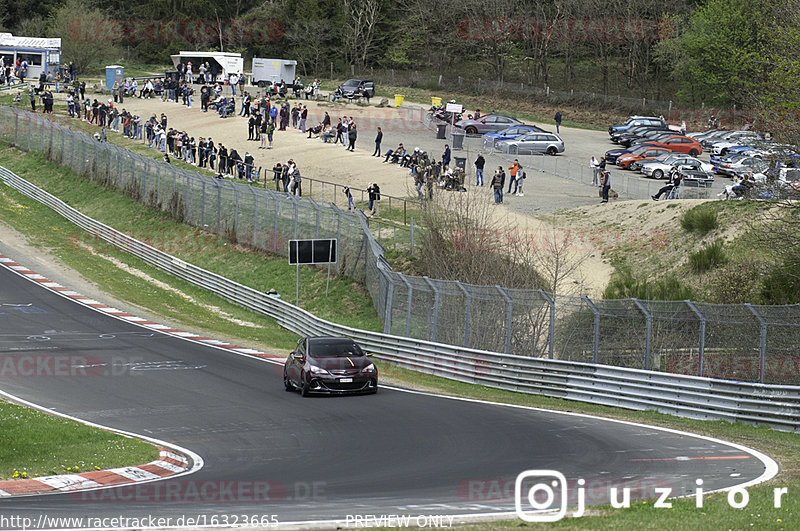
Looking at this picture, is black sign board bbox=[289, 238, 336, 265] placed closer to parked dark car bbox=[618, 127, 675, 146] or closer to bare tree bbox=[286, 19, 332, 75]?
parked dark car bbox=[618, 127, 675, 146]

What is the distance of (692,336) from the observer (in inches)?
824

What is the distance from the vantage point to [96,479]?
45.8 ft

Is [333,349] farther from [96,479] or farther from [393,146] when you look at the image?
[393,146]

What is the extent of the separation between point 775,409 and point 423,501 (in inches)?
392

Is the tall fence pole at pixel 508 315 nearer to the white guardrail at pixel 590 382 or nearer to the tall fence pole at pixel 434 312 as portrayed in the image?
the white guardrail at pixel 590 382

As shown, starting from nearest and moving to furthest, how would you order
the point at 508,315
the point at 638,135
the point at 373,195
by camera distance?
the point at 508,315, the point at 373,195, the point at 638,135

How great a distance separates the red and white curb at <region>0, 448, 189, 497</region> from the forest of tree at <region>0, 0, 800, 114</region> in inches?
2714

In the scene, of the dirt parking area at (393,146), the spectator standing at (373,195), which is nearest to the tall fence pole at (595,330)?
the dirt parking area at (393,146)

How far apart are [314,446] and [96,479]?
152 inches

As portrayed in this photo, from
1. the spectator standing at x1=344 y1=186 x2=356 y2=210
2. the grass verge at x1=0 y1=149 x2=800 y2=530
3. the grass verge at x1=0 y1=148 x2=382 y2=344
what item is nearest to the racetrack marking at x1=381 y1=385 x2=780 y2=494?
the grass verge at x1=0 y1=149 x2=800 y2=530

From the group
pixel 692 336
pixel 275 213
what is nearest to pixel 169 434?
pixel 692 336

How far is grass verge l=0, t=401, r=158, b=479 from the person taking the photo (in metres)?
14.5

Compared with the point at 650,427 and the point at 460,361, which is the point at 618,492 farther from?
the point at 460,361

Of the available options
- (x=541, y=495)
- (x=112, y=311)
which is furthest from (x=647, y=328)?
(x=112, y=311)
